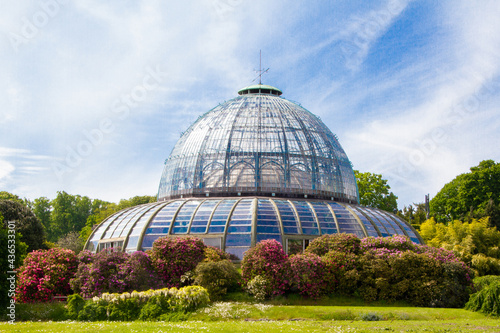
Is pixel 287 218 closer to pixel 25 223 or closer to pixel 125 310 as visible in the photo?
pixel 125 310

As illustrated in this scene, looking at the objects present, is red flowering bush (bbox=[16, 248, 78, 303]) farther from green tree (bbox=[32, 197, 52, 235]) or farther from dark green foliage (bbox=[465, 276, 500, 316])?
green tree (bbox=[32, 197, 52, 235])

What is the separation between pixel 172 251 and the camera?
115ft

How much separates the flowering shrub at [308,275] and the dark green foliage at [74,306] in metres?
12.9

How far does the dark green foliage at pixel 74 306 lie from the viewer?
1132 inches

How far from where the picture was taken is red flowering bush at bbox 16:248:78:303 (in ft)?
111

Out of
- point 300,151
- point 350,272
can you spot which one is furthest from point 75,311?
point 300,151

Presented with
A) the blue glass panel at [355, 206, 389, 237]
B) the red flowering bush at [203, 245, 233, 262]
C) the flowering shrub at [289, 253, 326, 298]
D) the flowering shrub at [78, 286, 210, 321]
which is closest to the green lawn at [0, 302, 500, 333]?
the flowering shrub at [78, 286, 210, 321]

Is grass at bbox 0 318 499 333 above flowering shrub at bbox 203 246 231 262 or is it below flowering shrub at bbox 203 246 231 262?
below

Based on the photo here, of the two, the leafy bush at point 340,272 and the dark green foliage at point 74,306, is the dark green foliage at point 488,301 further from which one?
the dark green foliage at point 74,306

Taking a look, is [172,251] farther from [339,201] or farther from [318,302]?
[339,201]

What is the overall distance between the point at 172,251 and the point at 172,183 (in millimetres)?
17003

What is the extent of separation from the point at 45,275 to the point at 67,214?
213ft

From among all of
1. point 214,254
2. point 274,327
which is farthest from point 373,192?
point 274,327

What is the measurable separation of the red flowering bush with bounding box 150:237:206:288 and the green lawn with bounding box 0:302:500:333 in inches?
190
